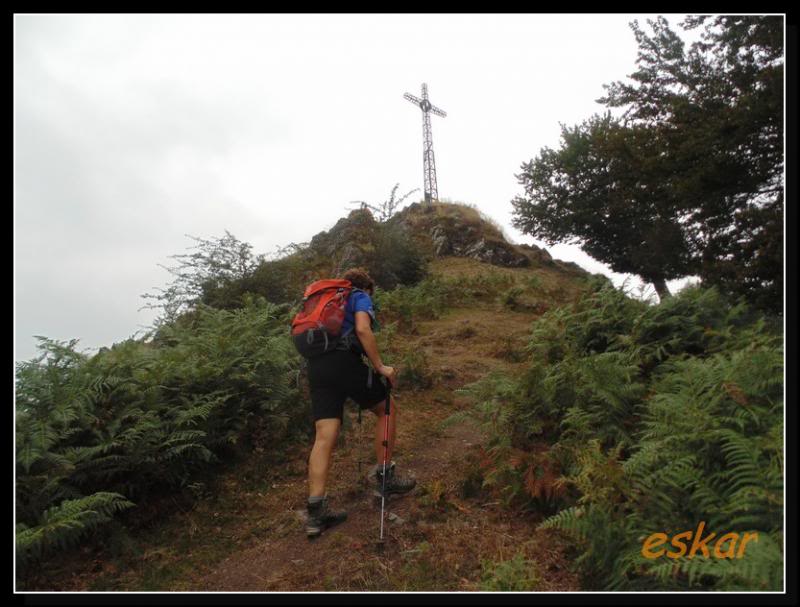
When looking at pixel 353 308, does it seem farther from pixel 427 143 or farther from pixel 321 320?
pixel 427 143

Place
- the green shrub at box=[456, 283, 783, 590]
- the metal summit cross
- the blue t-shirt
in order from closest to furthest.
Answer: the green shrub at box=[456, 283, 783, 590] < the blue t-shirt < the metal summit cross

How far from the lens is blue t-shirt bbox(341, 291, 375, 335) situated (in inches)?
184

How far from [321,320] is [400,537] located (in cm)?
205

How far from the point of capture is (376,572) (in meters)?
3.84

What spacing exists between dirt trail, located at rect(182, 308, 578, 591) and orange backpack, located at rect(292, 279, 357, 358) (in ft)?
5.58

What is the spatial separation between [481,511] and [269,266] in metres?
9.70

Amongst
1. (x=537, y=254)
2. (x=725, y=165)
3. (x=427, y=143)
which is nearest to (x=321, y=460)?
(x=725, y=165)

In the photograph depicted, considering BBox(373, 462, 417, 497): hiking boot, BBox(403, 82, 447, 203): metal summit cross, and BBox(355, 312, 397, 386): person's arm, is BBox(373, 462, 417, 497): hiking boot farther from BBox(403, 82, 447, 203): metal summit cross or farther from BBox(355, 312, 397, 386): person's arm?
BBox(403, 82, 447, 203): metal summit cross

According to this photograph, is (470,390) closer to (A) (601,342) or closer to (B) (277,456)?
(A) (601,342)

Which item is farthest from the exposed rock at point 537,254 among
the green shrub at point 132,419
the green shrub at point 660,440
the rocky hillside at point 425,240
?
the green shrub at point 132,419

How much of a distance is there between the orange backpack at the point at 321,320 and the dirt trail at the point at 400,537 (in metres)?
1.70

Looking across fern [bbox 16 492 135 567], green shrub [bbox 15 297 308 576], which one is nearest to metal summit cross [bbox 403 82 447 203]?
green shrub [bbox 15 297 308 576]

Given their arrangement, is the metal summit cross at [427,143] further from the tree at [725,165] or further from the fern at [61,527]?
the fern at [61,527]

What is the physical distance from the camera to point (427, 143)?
29.6 metres
